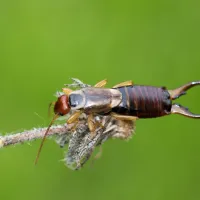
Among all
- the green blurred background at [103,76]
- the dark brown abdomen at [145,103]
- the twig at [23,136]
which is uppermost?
the twig at [23,136]

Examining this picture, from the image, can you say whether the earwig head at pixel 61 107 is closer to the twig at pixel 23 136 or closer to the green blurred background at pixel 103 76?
the twig at pixel 23 136

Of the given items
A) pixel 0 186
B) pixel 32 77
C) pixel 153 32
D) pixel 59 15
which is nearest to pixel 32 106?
pixel 32 77

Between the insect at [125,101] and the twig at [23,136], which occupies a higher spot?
the twig at [23,136]

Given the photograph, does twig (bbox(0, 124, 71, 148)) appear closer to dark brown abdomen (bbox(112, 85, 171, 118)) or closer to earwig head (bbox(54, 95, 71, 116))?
earwig head (bbox(54, 95, 71, 116))

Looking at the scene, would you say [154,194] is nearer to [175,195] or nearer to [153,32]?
[175,195]

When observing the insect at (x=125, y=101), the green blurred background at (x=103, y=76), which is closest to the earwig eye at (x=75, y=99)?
the insect at (x=125, y=101)

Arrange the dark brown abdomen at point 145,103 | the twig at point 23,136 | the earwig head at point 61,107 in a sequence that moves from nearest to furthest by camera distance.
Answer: the twig at point 23,136 → the earwig head at point 61,107 → the dark brown abdomen at point 145,103

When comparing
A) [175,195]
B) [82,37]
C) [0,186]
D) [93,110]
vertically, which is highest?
[93,110]
